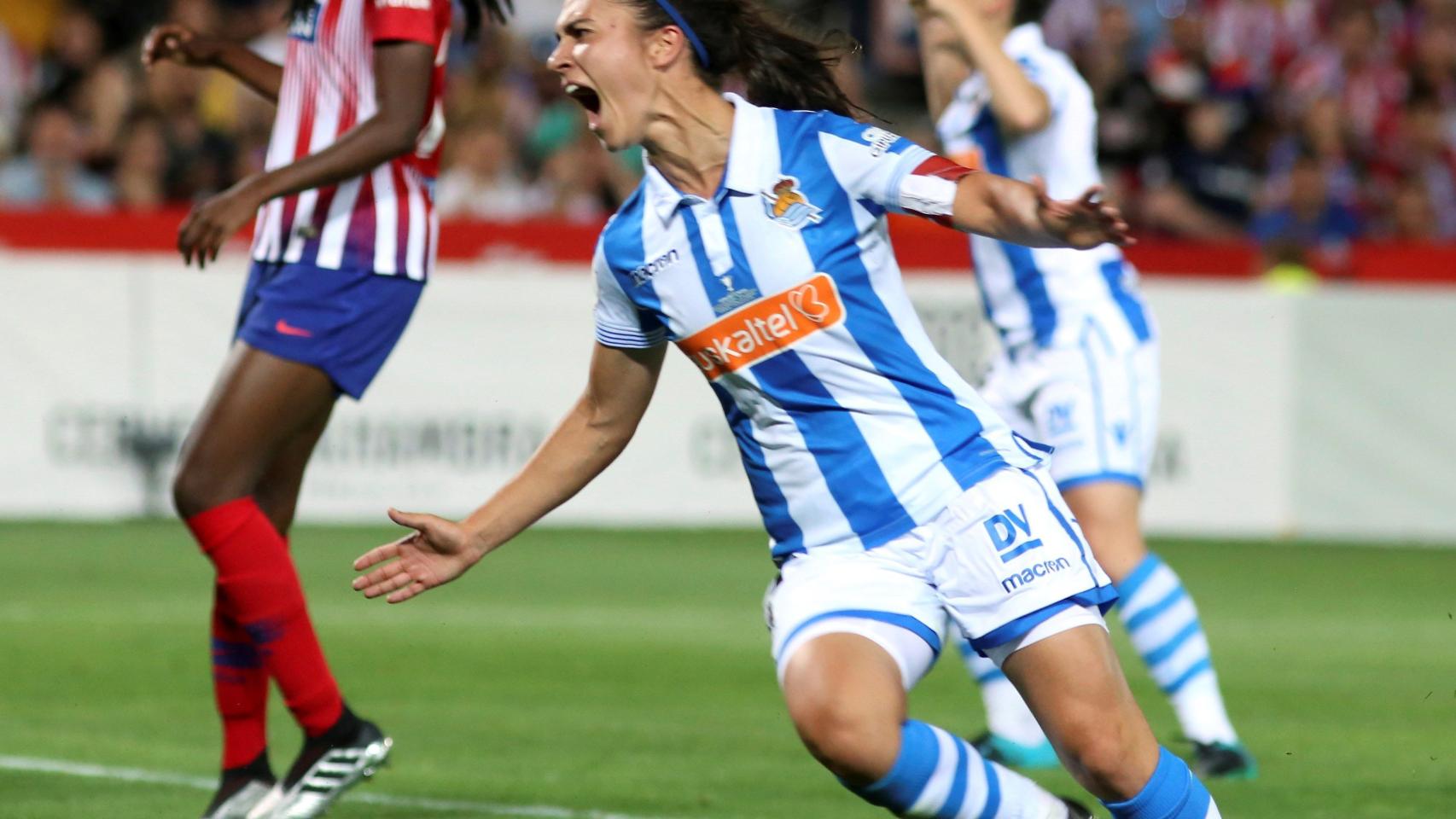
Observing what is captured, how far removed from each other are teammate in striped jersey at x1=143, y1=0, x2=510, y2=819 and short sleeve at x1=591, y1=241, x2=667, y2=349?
4.22ft

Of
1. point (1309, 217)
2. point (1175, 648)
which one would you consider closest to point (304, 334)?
point (1175, 648)

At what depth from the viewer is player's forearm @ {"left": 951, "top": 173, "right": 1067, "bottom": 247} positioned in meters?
3.76

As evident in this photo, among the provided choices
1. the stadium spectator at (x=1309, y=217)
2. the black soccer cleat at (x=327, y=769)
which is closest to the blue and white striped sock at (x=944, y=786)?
the black soccer cleat at (x=327, y=769)

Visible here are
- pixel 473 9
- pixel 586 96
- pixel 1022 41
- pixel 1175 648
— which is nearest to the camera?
pixel 586 96

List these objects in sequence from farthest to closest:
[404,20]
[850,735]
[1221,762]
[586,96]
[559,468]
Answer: [1221,762]
[404,20]
[559,468]
[586,96]
[850,735]

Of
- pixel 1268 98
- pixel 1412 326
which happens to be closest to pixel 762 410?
pixel 1412 326

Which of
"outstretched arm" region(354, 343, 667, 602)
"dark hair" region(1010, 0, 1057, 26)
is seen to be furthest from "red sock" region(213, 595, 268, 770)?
"dark hair" region(1010, 0, 1057, 26)

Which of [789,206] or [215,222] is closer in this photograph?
[789,206]

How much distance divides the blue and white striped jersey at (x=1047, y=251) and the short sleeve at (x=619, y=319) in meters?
2.32

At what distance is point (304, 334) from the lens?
544cm

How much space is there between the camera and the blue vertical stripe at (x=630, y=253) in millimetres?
4148

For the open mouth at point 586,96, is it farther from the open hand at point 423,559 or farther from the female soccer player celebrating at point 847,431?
the open hand at point 423,559

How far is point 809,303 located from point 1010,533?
57 cm

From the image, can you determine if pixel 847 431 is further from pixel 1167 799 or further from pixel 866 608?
pixel 1167 799
